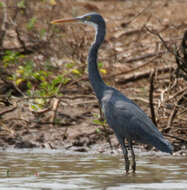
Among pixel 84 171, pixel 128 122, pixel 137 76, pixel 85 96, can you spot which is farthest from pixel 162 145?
pixel 137 76

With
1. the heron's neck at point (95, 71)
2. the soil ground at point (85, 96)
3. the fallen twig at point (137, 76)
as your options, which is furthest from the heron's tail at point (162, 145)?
the fallen twig at point (137, 76)

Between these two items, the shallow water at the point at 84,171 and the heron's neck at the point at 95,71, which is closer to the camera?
the shallow water at the point at 84,171

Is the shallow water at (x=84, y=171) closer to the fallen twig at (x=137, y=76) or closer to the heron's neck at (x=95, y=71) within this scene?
the heron's neck at (x=95, y=71)

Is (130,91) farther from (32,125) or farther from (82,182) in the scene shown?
(82,182)

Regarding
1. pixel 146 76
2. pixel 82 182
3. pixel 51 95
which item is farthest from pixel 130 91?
pixel 82 182

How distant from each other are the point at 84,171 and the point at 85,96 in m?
2.53

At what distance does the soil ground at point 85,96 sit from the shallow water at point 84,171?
502 mm

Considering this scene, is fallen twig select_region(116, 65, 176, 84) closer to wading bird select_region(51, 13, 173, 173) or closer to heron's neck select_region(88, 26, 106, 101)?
heron's neck select_region(88, 26, 106, 101)

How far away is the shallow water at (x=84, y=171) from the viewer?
4988 mm

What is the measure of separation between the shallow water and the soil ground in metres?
0.50

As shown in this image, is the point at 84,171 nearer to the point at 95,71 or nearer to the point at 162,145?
the point at 162,145

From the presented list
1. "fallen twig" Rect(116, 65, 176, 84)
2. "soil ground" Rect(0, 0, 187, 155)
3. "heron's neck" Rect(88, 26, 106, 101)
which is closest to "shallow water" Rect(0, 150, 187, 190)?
"soil ground" Rect(0, 0, 187, 155)

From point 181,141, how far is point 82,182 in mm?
2920

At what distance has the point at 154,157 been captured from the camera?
725 cm
